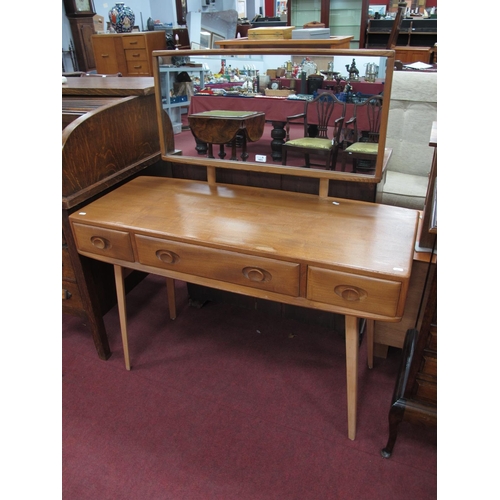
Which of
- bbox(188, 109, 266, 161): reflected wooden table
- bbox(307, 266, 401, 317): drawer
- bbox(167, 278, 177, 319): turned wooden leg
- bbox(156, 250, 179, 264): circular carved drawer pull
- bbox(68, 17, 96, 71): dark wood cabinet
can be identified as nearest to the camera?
bbox(307, 266, 401, 317): drawer

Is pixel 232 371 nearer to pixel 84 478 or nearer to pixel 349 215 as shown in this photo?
pixel 84 478

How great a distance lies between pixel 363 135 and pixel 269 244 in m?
0.46

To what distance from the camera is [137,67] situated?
4.79 metres

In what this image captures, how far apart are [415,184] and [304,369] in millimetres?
1309

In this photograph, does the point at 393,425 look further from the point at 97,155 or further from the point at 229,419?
the point at 97,155

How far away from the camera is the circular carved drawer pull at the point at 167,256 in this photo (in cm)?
118

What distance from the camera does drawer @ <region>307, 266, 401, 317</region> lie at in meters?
0.95

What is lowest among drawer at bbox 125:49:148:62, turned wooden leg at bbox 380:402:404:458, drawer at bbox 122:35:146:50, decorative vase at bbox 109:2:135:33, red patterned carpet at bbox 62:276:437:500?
red patterned carpet at bbox 62:276:437:500

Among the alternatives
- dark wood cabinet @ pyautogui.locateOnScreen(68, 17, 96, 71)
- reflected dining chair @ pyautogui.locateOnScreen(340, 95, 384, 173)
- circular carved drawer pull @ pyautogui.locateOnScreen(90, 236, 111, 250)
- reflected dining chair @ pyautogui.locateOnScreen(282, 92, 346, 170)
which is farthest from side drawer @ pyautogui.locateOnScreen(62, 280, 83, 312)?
dark wood cabinet @ pyautogui.locateOnScreen(68, 17, 96, 71)

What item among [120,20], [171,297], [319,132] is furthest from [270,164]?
[120,20]

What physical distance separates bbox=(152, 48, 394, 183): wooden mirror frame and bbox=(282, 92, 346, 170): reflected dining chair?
0.13 ft

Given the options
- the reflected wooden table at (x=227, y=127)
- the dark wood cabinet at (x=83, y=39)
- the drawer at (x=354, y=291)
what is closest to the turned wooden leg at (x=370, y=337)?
the drawer at (x=354, y=291)

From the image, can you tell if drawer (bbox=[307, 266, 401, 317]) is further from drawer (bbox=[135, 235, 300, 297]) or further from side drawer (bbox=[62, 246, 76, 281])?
side drawer (bbox=[62, 246, 76, 281])

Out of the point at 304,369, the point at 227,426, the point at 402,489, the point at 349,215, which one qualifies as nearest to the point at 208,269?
the point at 349,215
